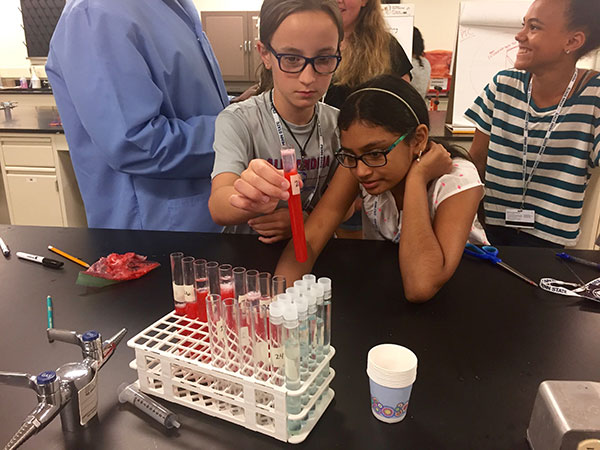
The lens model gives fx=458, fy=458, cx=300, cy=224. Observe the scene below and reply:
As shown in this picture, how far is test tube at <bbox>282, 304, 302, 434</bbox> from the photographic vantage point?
1.95ft

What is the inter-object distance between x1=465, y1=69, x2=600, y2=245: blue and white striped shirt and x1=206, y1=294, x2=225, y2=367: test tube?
1.35m

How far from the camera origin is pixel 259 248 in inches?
47.3

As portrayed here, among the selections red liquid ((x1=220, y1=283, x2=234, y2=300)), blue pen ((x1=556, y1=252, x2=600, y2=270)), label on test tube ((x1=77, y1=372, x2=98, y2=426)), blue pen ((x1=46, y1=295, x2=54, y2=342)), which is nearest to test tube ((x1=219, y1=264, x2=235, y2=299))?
red liquid ((x1=220, y1=283, x2=234, y2=300))

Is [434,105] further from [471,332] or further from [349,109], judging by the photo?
[471,332]

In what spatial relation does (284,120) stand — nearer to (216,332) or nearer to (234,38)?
(216,332)

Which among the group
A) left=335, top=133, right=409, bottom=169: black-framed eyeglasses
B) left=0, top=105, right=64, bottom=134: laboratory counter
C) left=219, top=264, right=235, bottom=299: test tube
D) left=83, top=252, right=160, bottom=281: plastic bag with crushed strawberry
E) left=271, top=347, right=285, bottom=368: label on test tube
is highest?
left=335, top=133, right=409, bottom=169: black-framed eyeglasses

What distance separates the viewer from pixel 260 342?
625 millimetres

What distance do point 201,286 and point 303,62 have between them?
62cm

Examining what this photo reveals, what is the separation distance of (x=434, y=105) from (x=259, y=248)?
11.5 ft

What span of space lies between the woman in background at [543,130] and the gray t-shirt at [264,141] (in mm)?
666

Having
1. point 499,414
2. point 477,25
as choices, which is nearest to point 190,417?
point 499,414

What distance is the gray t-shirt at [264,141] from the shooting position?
3.97ft

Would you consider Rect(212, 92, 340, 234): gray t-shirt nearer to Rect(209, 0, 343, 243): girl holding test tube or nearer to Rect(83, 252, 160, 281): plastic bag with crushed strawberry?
Rect(209, 0, 343, 243): girl holding test tube

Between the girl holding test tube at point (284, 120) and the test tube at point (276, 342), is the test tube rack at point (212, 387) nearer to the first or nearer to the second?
the test tube at point (276, 342)
